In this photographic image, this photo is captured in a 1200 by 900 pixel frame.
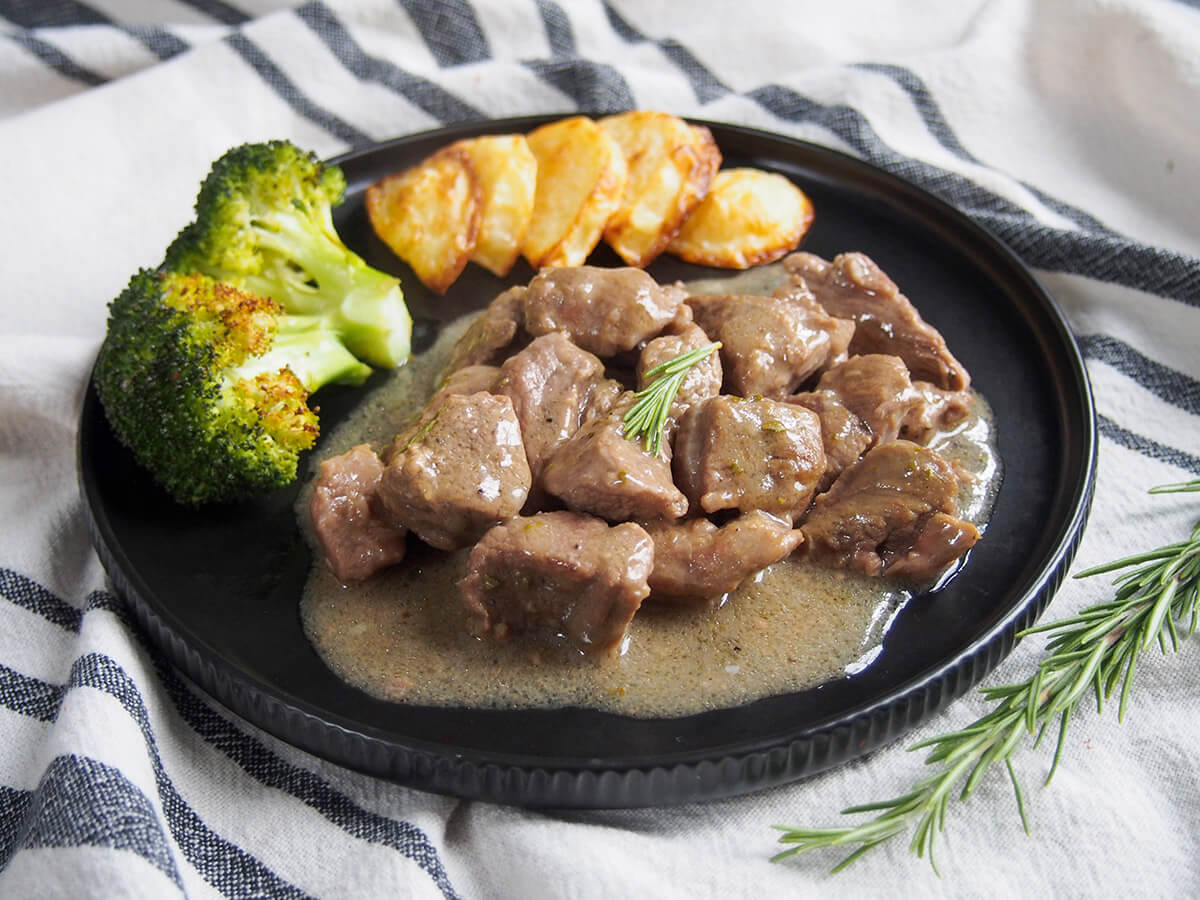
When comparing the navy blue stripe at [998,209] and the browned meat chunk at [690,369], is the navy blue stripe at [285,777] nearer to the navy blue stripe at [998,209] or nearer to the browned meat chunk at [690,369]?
the browned meat chunk at [690,369]

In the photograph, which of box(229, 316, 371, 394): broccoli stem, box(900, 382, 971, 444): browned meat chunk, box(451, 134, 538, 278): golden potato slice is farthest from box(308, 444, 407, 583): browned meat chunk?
box(900, 382, 971, 444): browned meat chunk

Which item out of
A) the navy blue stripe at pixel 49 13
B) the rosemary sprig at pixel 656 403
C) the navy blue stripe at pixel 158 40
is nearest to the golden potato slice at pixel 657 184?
the rosemary sprig at pixel 656 403

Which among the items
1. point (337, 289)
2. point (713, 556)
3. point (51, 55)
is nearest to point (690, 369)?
point (713, 556)

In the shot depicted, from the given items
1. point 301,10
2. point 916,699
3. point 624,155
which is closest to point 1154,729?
point 916,699

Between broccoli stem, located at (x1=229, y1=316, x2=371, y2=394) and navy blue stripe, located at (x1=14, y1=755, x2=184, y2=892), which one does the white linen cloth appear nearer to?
navy blue stripe, located at (x1=14, y1=755, x2=184, y2=892)

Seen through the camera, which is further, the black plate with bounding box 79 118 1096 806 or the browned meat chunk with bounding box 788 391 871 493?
the browned meat chunk with bounding box 788 391 871 493

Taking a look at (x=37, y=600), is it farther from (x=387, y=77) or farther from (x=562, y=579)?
(x=387, y=77)
